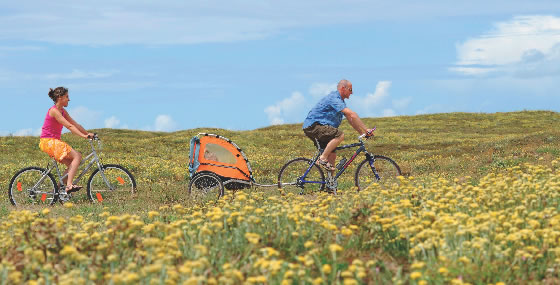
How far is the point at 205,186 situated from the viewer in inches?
576

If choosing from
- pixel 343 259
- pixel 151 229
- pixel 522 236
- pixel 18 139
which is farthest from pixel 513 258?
pixel 18 139

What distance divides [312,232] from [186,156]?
25617mm

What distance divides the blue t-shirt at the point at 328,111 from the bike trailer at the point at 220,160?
1.92m

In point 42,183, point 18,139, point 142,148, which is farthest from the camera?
point 18,139

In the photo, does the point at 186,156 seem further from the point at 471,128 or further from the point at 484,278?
the point at 471,128

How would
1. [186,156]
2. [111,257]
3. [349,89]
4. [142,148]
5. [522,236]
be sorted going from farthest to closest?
[142,148]
[186,156]
[349,89]
[522,236]
[111,257]

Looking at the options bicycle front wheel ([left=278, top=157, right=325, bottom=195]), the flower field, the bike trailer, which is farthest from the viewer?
bicycle front wheel ([left=278, top=157, right=325, bottom=195])

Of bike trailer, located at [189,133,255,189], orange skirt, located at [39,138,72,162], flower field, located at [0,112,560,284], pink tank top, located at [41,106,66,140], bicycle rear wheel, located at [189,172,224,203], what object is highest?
pink tank top, located at [41,106,66,140]

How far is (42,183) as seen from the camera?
1580 centimetres

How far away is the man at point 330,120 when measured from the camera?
46.9 ft

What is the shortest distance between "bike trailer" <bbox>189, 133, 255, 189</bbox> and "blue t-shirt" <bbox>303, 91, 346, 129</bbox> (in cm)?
192

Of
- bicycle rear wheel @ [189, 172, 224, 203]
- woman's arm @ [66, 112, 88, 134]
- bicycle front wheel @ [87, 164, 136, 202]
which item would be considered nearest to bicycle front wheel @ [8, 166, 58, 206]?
bicycle front wheel @ [87, 164, 136, 202]

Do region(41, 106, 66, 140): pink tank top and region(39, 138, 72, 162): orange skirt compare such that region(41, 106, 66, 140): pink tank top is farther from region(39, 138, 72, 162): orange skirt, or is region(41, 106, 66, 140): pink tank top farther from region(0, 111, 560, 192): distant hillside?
region(0, 111, 560, 192): distant hillside

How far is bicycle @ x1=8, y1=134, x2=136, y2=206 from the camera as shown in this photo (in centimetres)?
1520
